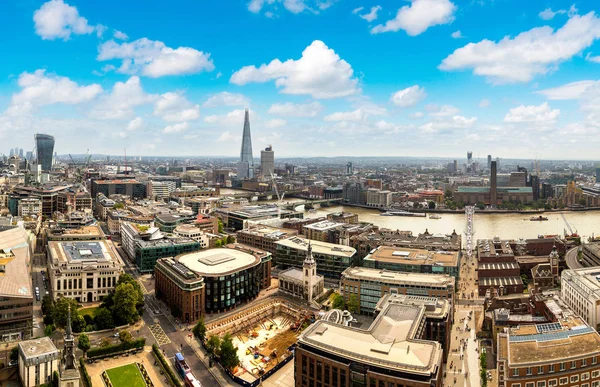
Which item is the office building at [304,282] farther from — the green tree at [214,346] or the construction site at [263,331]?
the green tree at [214,346]

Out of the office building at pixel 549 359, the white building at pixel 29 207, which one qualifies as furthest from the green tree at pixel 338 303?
the white building at pixel 29 207

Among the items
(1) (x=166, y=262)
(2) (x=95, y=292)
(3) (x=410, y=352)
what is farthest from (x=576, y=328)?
(2) (x=95, y=292)

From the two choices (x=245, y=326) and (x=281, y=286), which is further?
(x=281, y=286)

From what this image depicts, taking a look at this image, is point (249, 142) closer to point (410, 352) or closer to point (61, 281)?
point (61, 281)

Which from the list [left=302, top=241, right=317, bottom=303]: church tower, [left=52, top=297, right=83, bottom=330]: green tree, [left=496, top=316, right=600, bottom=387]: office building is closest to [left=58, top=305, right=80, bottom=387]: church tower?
[left=52, top=297, right=83, bottom=330]: green tree

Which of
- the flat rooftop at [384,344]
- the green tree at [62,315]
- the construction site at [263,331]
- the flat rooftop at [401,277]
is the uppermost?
the flat rooftop at [384,344]

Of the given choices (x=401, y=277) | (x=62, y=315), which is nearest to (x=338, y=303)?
(x=401, y=277)
